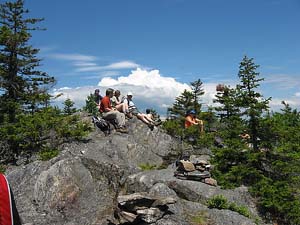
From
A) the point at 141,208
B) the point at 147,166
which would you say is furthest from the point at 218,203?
the point at 147,166

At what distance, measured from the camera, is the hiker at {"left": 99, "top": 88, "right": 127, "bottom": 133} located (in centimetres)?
1488

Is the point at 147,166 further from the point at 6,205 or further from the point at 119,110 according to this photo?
the point at 6,205

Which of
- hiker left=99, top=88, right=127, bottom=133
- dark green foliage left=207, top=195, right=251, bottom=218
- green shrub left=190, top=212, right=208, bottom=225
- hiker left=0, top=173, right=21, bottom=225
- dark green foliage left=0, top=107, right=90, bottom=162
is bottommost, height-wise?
green shrub left=190, top=212, right=208, bottom=225

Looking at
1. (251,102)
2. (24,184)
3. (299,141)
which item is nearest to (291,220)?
(299,141)

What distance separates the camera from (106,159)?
1215cm

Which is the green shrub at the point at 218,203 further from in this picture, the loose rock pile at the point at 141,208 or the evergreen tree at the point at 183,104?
the evergreen tree at the point at 183,104

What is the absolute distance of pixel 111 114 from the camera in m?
14.9

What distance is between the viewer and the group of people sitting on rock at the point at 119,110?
14977 mm

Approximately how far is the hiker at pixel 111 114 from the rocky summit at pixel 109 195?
7.35ft

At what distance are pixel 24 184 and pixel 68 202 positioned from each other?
5.34 ft

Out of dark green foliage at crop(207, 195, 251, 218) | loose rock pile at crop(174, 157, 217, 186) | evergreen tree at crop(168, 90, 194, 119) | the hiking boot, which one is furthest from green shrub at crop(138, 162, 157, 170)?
evergreen tree at crop(168, 90, 194, 119)

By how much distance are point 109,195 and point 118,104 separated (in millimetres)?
6020

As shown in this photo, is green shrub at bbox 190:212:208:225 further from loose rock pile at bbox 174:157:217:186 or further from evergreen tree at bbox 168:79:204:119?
evergreen tree at bbox 168:79:204:119

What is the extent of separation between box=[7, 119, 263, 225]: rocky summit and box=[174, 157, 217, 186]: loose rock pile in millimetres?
234
